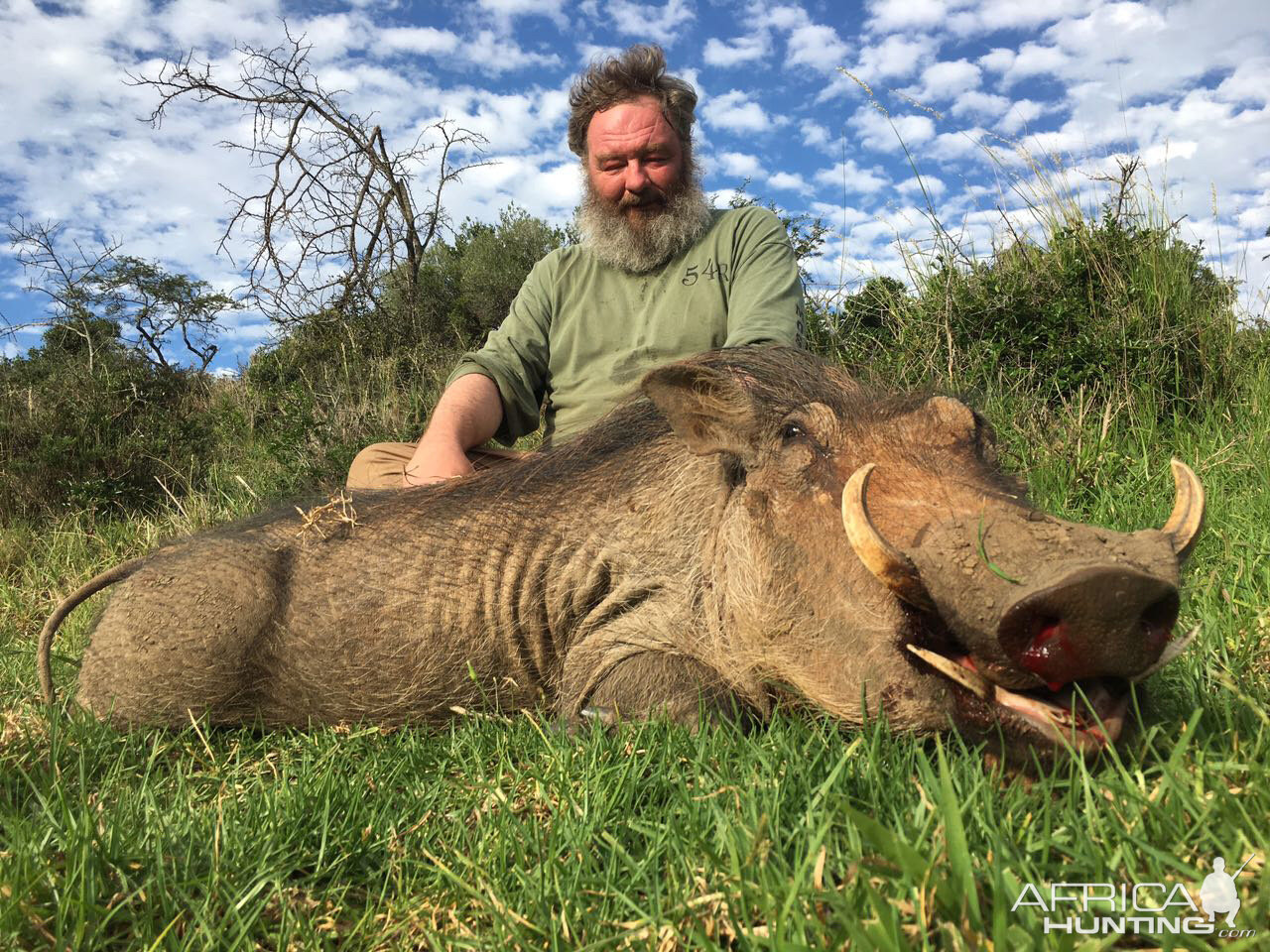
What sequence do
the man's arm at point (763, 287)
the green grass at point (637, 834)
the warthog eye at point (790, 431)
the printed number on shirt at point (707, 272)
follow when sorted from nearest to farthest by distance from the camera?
the green grass at point (637, 834), the warthog eye at point (790, 431), the man's arm at point (763, 287), the printed number on shirt at point (707, 272)

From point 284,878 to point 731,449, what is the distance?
156 cm

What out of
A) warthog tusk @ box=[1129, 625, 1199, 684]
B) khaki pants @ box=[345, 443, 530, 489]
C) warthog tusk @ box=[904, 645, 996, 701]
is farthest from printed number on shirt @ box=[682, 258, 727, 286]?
warthog tusk @ box=[1129, 625, 1199, 684]

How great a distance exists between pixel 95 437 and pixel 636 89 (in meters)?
5.96

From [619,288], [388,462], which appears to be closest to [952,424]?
[619,288]

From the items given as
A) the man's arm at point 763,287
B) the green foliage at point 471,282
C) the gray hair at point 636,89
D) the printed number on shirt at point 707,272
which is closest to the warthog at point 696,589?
the man's arm at point 763,287

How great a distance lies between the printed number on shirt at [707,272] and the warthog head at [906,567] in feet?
5.20

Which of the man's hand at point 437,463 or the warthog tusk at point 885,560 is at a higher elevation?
the man's hand at point 437,463

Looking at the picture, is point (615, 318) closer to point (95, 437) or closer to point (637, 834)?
point (637, 834)

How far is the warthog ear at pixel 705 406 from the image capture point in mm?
2604

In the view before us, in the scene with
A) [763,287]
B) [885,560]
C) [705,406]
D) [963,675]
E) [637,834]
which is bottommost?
[637,834]

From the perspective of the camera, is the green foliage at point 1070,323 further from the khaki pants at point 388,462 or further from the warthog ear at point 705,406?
the warthog ear at point 705,406

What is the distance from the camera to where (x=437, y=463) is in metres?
3.84

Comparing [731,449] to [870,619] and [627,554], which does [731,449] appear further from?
[870,619]

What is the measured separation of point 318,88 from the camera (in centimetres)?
994
